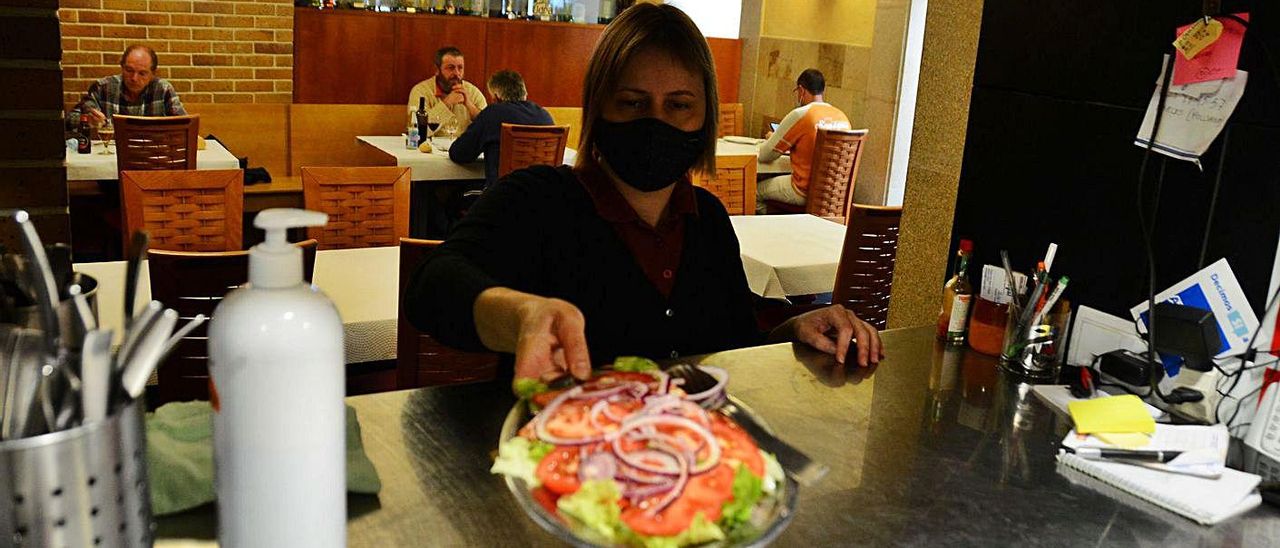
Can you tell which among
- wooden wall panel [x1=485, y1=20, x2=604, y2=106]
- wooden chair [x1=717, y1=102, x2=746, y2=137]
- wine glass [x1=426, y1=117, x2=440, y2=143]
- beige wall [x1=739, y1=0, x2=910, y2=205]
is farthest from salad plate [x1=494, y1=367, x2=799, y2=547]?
wooden chair [x1=717, y1=102, x2=746, y2=137]

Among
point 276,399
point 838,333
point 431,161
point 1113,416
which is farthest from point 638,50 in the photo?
point 431,161

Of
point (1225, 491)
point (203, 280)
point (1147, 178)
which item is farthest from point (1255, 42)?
point (203, 280)

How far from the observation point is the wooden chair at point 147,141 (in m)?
4.98

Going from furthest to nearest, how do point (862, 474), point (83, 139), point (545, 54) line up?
point (545, 54) → point (83, 139) → point (862, 474)

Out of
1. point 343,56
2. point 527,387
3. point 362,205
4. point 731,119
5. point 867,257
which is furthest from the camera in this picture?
point 731,119

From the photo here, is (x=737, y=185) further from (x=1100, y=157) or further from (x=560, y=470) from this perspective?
(x=560, y=470)

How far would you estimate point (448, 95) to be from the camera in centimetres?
676

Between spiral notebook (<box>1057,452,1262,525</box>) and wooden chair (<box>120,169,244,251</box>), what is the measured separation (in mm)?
2928

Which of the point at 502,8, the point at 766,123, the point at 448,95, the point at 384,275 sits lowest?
the point at 384,275

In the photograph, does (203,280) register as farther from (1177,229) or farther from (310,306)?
(1177,229)

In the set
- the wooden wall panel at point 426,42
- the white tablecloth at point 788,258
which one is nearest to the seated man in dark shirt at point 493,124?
the wooden wall panel at point 426,42

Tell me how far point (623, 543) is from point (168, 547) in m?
0.45

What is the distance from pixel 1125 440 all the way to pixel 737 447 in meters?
0.71

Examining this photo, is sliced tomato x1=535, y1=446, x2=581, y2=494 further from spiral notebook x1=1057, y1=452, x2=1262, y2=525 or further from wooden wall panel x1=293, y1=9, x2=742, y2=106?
wooden wall panel x1=293, y1=9, x2=742, y2=106
